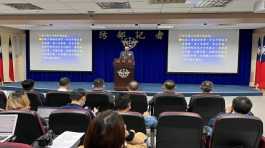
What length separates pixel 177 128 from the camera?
304 centimetres

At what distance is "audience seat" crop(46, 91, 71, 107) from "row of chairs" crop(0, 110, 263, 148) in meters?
1.66

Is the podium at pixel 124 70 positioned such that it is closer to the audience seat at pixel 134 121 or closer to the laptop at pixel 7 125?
the audience seat at pixel 134 121

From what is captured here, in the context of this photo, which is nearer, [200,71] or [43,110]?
[43,110]

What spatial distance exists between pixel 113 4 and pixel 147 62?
18.7ft

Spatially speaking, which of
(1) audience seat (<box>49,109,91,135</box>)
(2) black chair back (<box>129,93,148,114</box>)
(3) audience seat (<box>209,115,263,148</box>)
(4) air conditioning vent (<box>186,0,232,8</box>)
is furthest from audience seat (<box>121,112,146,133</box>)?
(4) air conditioning vent (<box>186,0,232,8</box>)

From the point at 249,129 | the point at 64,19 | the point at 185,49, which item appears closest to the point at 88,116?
the point at 249,129

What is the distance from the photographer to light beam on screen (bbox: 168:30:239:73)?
11.1 m

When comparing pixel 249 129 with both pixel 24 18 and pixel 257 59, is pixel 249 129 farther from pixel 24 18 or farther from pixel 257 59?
pixel 257 59

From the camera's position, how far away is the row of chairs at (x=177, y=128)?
2828 mm

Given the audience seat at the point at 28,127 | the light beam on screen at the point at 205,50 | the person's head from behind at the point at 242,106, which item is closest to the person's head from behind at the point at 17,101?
the audience seat at the point at 28,127

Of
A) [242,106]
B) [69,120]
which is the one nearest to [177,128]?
[242,106]

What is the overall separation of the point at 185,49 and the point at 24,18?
6.01 meters

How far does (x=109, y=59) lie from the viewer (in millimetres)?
11891

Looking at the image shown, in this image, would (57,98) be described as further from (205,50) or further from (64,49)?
(205,50)
